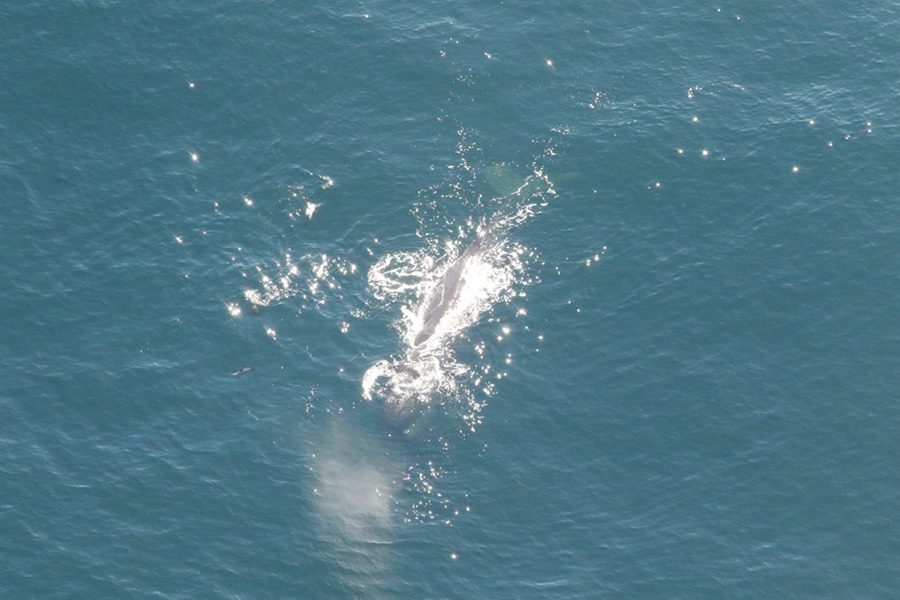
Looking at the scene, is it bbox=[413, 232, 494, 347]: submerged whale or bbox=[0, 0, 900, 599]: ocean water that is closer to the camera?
bbox=[0, 0, 900, 599]: ocean water

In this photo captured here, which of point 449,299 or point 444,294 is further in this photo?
point 444,294

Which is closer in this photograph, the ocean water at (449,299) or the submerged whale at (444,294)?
the ocean water at (449,299)

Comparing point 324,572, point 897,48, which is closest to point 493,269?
point 324,572

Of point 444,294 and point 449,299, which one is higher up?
point 444,294
